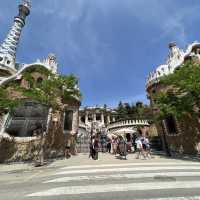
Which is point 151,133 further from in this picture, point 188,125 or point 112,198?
point 112,198

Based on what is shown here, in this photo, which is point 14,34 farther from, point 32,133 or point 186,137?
point 186,137

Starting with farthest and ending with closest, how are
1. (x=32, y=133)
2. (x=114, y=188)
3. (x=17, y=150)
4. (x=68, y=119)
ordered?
(x=68, y=119), (x=32, y=133), (x=17, y=150), (x=114, y=188)

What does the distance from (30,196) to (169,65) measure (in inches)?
773

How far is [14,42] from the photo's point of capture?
41438mm

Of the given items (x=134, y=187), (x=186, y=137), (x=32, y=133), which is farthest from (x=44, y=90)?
(x=186, y=137)

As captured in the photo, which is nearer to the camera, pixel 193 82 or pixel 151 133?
pixel 193 82

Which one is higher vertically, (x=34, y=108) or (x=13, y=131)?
(x=34, y=108)

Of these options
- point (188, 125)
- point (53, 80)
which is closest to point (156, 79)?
point (188, 125)

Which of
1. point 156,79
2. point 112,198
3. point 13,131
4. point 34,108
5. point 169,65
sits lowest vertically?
point 112,198

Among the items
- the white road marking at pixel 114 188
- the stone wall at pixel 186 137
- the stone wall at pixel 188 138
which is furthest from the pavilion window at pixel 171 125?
the white road marking at pixel 114 188

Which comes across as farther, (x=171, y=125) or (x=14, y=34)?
(x=14, y=34)

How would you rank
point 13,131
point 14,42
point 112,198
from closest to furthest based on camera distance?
point 112,198
point 13,131
point 14,42

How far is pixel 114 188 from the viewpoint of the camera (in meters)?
6.06

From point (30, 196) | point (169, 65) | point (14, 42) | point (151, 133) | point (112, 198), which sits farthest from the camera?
point (14, 42)
